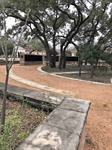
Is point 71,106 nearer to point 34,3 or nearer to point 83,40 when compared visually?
point 34,3

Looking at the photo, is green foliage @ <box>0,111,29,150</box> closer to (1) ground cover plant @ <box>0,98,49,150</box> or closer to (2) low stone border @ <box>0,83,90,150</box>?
(1) ground cover plant @ <box>0,98,49,150</box>

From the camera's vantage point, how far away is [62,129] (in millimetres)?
1967

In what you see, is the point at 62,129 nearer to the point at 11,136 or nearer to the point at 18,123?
the point at 11,136

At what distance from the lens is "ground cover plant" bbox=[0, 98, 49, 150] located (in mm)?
2038

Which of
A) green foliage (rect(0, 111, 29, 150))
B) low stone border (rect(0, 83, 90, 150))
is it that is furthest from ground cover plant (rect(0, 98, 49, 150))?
low stone border (rect(0, 83, 90, 150))

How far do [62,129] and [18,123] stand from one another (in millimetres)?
999

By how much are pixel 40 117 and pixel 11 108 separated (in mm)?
762

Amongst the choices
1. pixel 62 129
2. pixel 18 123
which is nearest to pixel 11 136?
pixel 18 123

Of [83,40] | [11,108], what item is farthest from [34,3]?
[83,40]

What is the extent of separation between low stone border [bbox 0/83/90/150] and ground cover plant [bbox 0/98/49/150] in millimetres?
374

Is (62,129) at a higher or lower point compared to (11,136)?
higher

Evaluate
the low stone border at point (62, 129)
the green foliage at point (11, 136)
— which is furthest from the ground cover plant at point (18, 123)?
the low stone border at point (62, 129)

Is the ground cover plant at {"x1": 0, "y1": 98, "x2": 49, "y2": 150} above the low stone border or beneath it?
beneath

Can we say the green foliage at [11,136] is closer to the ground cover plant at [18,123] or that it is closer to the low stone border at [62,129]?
the ground cover plant at [18,123]
